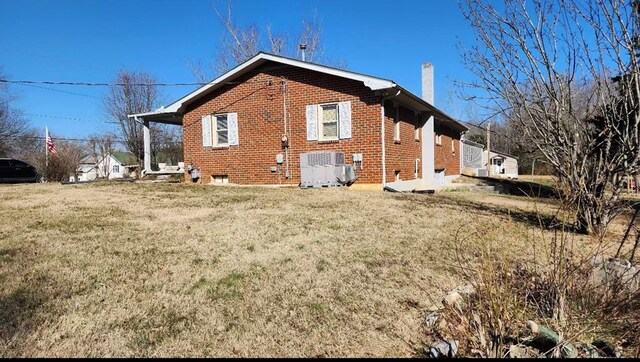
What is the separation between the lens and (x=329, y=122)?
40.1 ft

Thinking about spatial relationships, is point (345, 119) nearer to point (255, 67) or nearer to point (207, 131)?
point (255, 67)

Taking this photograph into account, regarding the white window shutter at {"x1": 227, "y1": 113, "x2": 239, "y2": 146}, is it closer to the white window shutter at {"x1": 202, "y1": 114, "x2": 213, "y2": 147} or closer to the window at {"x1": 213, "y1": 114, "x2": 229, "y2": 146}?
the window at {"x1": 213, "y1": 114, "x2": 229, "y2": 146}

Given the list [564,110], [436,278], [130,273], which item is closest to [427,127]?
[564,110]

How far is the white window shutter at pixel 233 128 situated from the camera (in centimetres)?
1354

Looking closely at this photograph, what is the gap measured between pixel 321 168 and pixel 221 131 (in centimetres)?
448

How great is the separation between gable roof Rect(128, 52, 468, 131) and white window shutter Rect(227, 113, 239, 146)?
44.5 inches

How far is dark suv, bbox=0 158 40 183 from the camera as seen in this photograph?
1934cm

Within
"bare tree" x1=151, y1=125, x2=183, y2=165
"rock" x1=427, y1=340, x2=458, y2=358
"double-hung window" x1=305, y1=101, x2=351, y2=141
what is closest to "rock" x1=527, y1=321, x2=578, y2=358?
"rock" x1=427, y1=340, x2=458, y2=358

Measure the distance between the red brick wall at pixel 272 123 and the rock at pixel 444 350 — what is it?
885cm

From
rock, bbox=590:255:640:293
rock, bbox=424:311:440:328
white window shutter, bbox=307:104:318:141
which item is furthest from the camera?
white window shutter, bbox=307:104:318:141

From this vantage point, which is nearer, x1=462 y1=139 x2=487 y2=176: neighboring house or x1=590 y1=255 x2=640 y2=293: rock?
x1=590 y1=255 x2=640 y2=293: rock

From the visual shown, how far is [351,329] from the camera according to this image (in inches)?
123

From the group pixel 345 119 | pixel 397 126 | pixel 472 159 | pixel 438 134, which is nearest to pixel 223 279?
pixel 345 119

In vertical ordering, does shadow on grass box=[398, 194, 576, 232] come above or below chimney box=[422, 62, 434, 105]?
below
